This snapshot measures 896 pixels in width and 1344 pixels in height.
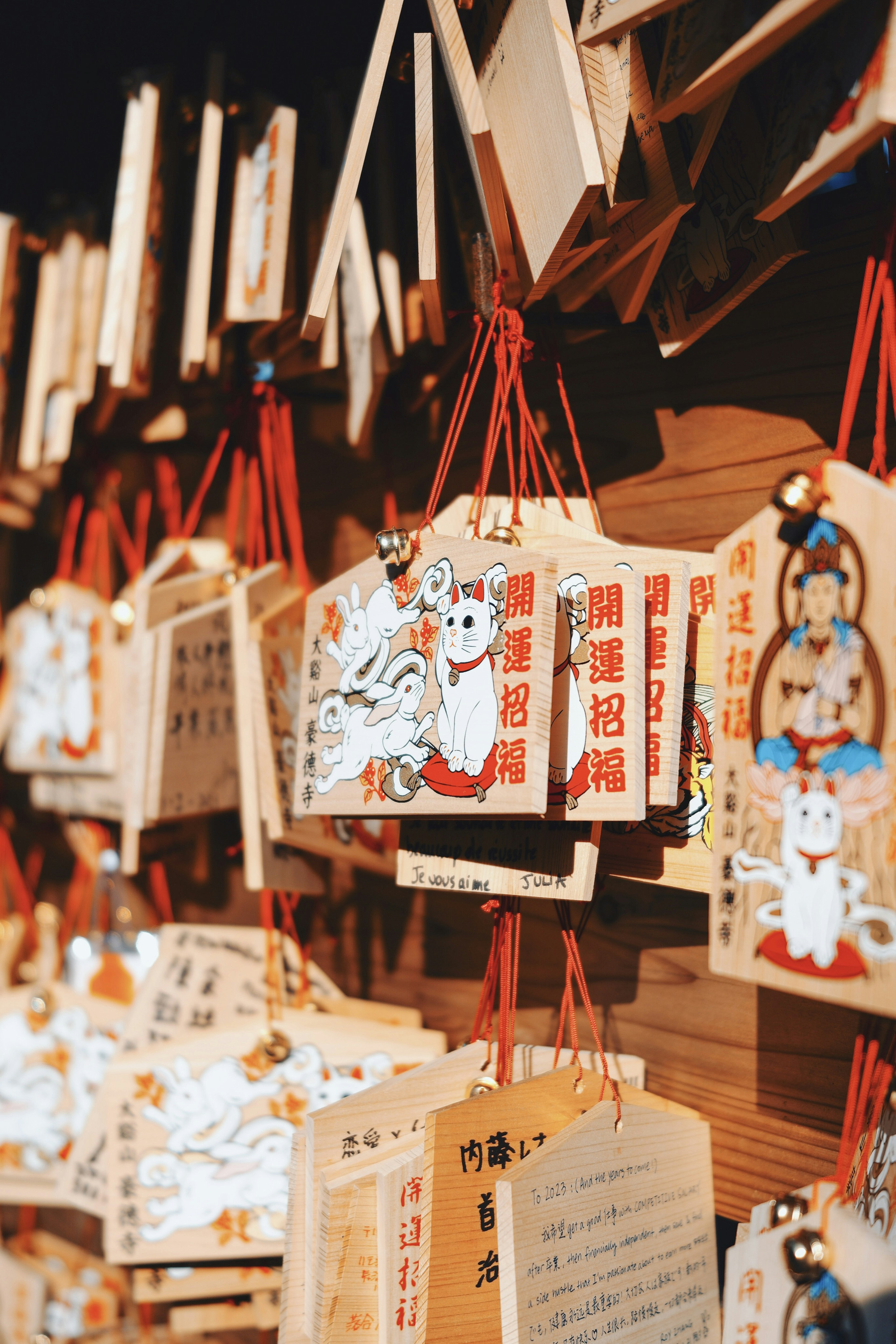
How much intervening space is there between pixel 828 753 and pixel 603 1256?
450 mm

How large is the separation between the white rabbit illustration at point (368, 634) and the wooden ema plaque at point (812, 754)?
0.31 metres

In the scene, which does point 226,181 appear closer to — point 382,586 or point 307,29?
point 307,29

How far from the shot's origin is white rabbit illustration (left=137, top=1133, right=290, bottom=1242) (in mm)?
1150

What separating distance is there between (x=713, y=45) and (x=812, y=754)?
1.70 feet

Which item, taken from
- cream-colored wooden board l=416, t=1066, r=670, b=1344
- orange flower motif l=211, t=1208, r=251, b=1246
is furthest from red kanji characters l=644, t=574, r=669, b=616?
orange flower motif l=211, t=1208, r=251, b=1246

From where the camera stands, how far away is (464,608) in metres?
0.83

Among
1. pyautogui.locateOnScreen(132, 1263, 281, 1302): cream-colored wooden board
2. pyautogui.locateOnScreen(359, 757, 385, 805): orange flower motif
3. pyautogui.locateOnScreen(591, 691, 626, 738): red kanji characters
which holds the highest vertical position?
pyautogui.locateOnScreen(591, 691, 626, 738): red kanji characters

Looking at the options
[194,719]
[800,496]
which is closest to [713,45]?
[800,496]

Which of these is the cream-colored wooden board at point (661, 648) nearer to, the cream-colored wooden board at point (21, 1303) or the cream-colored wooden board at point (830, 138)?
the cream-colored wooden board at point (830, 138)

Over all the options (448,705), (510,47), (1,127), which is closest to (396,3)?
(510,47)

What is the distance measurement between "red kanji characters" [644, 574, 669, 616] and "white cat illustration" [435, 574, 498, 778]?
0.50 feet

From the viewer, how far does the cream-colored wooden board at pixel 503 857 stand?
0.85 m

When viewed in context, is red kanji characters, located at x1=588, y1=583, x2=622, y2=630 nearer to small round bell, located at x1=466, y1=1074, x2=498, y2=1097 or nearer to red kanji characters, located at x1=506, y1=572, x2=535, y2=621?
red kanji characters, located at x1=506, y1=572, x2=535, y2=621

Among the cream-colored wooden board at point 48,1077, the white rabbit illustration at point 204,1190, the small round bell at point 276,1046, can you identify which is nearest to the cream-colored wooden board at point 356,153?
the small round bell at point 276,1046
